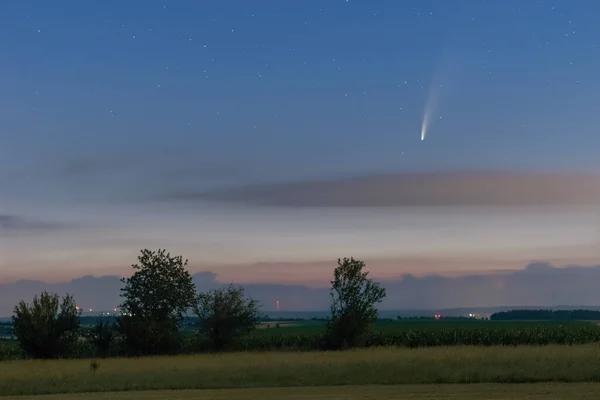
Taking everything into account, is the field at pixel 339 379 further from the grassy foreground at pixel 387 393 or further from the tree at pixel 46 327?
the tree at pixel 46 327

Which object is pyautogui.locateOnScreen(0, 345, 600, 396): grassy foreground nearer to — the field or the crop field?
the field

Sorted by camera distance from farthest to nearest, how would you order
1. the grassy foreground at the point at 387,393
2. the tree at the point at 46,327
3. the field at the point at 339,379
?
the tree at the point at 46,327
the field at the point at 339,379
the grassy foreground at the point at 387,393

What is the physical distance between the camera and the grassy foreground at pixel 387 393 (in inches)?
951

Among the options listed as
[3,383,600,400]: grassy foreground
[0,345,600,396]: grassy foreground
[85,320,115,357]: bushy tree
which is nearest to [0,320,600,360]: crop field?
[85,320,115,357]: bushy tree

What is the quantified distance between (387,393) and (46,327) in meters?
34.7

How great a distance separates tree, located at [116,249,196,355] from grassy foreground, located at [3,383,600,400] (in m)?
26.3

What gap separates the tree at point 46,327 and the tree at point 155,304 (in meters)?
3.44

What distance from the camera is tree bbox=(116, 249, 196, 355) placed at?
5416 centimetres

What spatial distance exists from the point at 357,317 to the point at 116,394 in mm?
30359

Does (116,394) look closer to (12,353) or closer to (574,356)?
(574,356)

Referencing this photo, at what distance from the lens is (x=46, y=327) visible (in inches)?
2106

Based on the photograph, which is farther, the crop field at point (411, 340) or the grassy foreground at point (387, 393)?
the crop field at point (411, 340)

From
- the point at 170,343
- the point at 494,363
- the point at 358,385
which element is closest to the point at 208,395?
the point at 358,385

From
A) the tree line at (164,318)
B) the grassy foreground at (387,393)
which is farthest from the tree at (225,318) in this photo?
the grassy foreground at (387,393)
